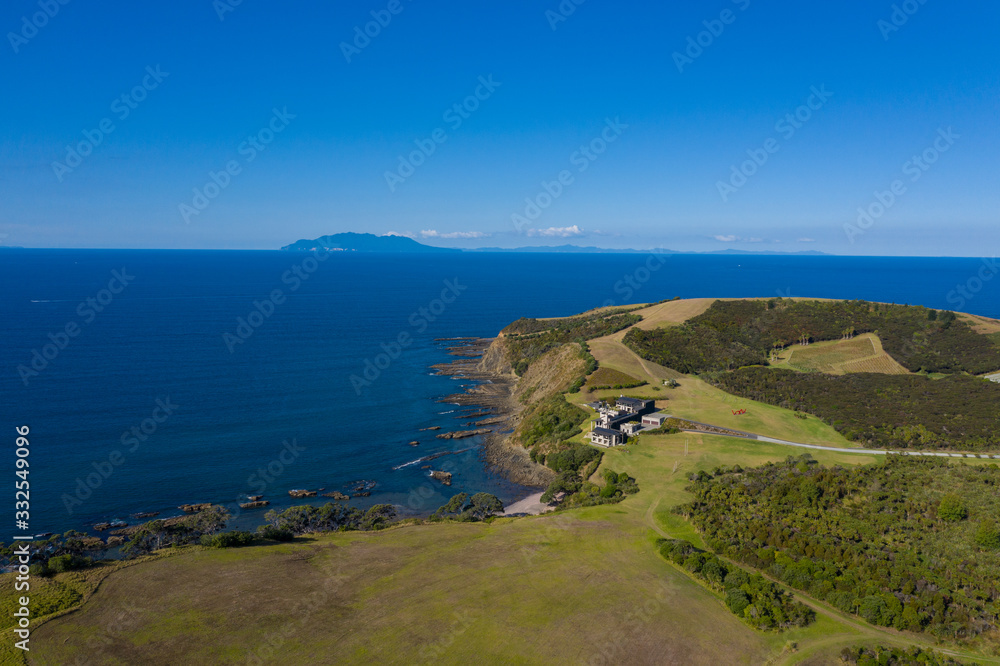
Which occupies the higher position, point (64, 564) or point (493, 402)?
point (64, 564)

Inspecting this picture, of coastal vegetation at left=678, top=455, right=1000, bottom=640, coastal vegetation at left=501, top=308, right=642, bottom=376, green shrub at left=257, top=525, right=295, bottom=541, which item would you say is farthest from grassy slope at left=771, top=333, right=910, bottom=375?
green shrub at left=257, top=525, right=295, bottom=541

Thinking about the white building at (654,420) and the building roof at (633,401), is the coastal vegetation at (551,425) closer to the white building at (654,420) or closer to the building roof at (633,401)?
the building roof at (633,401)

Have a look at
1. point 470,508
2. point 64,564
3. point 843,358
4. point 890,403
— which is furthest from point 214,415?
point 843,358

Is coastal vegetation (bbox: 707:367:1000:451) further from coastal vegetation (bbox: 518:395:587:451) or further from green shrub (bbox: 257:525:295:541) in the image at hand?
green shrub (bbox: 257:525:295:541)

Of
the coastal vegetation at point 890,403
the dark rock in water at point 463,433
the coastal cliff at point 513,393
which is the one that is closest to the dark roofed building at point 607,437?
the coastal cliff at point 513,393

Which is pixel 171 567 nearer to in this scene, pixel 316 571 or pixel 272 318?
pixel 316 571

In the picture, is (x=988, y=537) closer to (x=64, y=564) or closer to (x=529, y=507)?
(x=529, y=507)

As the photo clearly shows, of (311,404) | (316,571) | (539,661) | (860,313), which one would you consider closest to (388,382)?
(311,404)
